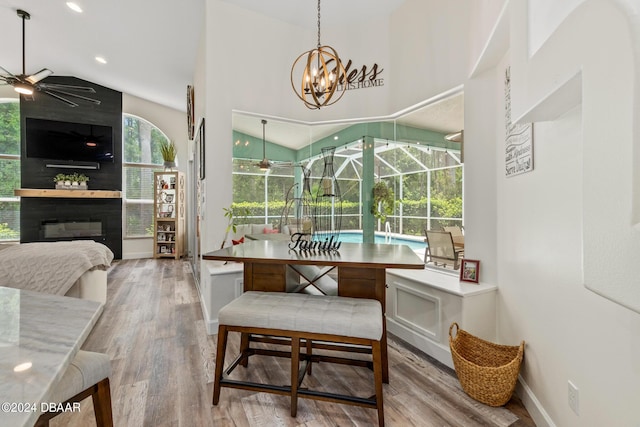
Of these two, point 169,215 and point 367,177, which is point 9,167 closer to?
point 169,215

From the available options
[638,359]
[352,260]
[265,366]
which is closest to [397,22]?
[352,260]

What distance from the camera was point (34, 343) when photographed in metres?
0.78

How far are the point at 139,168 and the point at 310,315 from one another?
7.54 m

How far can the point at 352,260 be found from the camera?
193cm

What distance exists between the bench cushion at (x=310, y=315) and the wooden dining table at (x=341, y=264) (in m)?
0.24

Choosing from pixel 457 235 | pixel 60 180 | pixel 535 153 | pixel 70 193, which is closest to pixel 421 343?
pixel 457 235

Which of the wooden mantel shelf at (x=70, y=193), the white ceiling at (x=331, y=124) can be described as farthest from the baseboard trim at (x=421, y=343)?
the wooden mantel shelf at (x=70, y=193)

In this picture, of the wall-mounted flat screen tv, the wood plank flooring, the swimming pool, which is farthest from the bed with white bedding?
the wall-mounted flat screen tv

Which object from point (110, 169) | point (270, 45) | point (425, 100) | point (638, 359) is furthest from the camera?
point (110, 169)

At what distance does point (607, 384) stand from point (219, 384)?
206cm

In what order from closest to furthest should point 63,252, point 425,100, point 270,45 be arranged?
point 425,100
point 63,252
point 270,45

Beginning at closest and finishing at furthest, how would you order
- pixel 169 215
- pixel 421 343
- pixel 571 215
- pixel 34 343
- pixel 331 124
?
1. pixel 34 343
2. pixel 571 215
3. pixel 421 343
4. pixel 331 124
5. pixel 169 215

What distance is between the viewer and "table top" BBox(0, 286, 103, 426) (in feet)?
1.82

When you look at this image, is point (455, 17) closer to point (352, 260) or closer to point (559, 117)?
point (559, 117)
